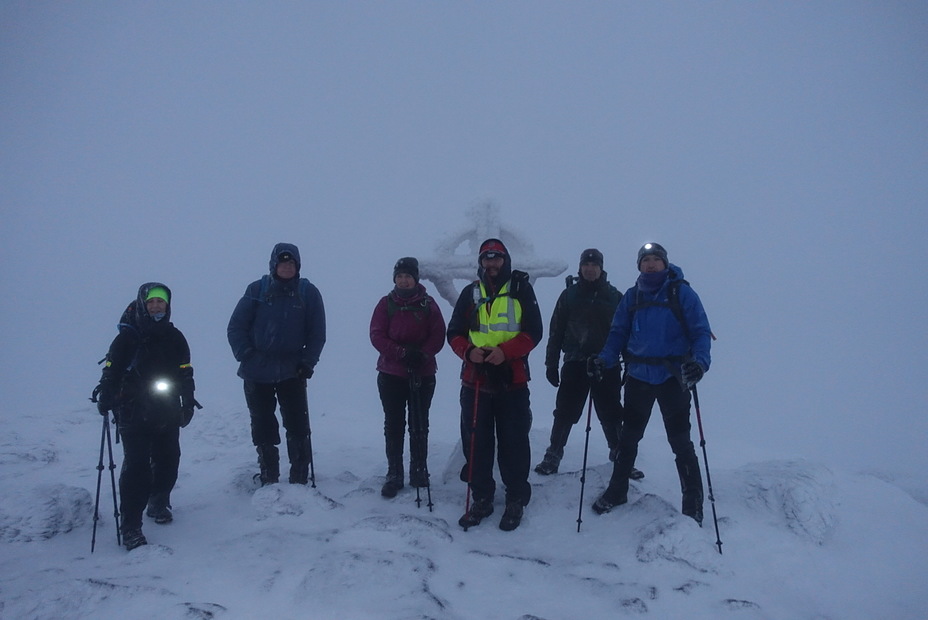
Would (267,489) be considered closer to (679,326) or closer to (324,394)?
(679,326)

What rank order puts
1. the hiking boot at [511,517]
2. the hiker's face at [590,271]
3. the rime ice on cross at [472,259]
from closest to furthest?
the hiking boot at [511,517]
the hiker's face at [590,271]
the rime ice on cross at [472,259]

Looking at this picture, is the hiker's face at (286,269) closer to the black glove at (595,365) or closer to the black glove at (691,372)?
the black glove at (595,365)

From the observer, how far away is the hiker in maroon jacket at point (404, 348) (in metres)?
5.89

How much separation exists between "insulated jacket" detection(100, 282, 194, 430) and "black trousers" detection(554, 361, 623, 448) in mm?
4574

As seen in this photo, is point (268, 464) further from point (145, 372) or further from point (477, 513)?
point (477, 513)

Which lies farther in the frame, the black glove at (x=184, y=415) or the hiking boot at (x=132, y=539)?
the black glove at (x=184, y=415)

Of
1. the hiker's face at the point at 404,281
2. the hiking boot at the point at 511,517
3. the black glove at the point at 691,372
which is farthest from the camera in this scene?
the hiker's face at the point at 404,281

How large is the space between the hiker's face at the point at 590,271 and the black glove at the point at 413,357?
2.30 meters

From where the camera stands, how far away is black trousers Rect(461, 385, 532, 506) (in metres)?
5.06

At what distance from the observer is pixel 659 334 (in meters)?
4.96

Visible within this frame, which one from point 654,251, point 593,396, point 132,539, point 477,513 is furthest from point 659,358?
point 132,539

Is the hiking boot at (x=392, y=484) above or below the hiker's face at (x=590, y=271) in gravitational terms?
below

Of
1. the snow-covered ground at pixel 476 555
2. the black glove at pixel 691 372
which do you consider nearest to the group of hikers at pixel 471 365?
the black glove at pixel 691 372

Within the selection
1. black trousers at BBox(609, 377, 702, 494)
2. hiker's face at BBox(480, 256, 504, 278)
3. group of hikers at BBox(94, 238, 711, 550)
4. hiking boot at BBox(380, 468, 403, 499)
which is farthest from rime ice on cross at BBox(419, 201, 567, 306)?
black trousers at BBox(609, 377, 702, 494)
